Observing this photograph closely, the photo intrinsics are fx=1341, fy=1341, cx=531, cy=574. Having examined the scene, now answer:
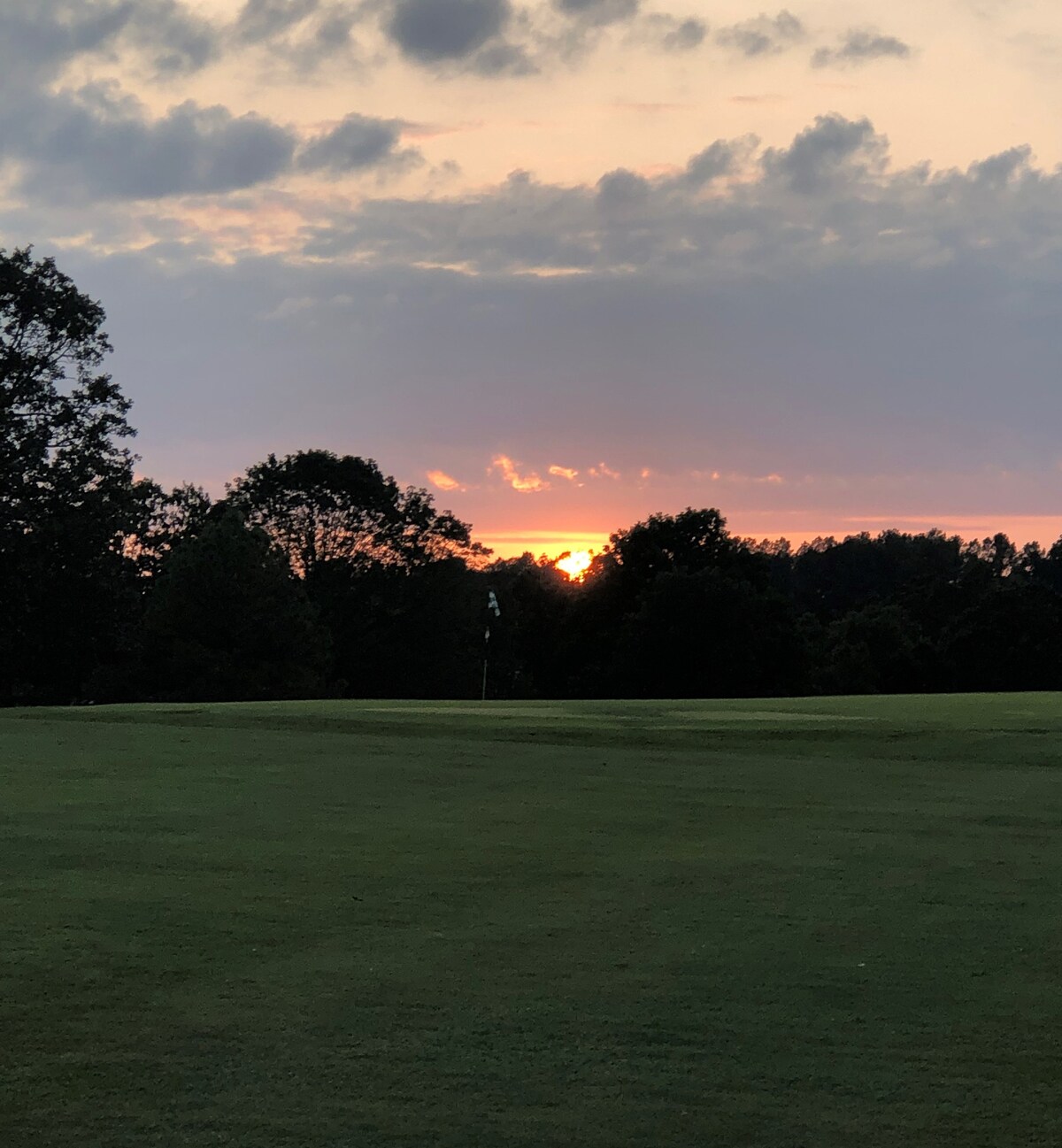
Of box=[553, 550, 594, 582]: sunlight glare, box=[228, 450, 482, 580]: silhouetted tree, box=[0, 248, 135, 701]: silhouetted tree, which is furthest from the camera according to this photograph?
box=[553, 550, 594, 582]: sunlight glare

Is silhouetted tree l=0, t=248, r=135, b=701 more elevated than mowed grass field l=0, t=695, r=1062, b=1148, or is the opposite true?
silhouetted tree l=0, t=248, r=135, b=701

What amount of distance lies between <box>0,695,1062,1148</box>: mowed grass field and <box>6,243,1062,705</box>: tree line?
3024cm

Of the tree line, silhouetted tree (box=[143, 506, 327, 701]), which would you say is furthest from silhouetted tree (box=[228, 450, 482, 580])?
silhouetted tree (box=[143, 506, 327, 701])

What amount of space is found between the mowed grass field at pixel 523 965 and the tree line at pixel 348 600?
30240 mm

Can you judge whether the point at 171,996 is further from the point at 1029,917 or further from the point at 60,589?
the point at 60,589

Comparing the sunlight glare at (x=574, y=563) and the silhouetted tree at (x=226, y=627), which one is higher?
the sunlight glare at (x=574, y=563)

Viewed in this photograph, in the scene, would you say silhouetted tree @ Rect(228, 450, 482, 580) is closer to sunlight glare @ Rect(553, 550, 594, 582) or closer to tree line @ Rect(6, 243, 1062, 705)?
tree line @ Rect(6, 243, 1062, 705)

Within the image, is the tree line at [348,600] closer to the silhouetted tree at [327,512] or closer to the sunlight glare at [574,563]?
the silhouetted tree at [327,512]

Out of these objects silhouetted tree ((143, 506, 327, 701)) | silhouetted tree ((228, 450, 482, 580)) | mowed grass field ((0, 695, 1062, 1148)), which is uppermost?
silhouetted tree ((228, 450, 482, 580))

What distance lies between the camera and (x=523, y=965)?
4.91m

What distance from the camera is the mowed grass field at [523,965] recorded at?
349 centimetres

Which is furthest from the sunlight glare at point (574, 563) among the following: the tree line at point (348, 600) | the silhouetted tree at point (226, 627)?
the silhouetted tree at point (226, 627)

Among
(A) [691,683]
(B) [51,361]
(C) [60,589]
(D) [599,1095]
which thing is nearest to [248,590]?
(C) [60,589]

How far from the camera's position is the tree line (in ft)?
128
